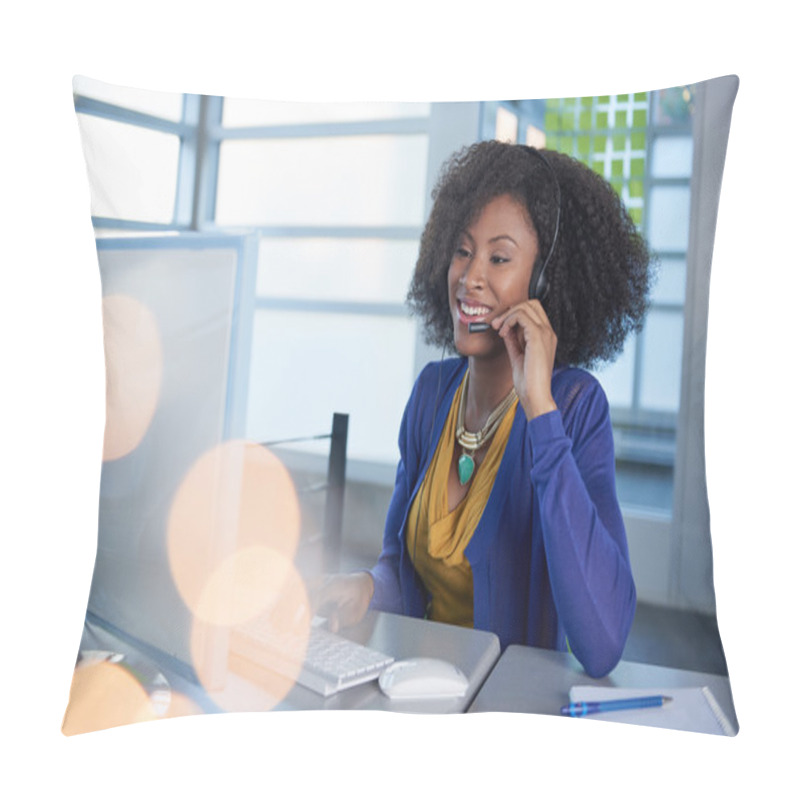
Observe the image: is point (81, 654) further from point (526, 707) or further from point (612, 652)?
point (612, 652)

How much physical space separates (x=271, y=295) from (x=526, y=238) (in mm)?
381

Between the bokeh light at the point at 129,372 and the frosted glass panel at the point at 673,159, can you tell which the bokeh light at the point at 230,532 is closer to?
the bokeh light at the point at 129,372

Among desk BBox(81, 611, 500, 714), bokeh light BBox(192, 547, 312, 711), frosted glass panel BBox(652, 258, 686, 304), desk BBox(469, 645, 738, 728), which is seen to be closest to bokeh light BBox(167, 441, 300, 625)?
bokeh light BBox(192, 547, 312, 711)

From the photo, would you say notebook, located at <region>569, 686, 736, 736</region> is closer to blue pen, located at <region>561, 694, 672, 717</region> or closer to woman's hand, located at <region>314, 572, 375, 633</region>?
blue pen, located at <region>561, 694, 672, 717</region>

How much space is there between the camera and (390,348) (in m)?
1.39

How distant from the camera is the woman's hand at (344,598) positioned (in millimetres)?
1378

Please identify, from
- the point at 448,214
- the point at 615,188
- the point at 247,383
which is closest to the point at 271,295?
the point at 247,383

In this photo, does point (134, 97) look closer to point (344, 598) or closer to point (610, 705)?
point (344, 598)

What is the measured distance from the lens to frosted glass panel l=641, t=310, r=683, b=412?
4.42 feet

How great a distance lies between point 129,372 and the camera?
1.35 meters

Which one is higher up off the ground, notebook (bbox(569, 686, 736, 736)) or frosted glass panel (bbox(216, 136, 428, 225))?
frosted glass panel (bbox(216, 136, 428, 225))

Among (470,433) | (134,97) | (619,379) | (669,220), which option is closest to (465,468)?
(470,433)

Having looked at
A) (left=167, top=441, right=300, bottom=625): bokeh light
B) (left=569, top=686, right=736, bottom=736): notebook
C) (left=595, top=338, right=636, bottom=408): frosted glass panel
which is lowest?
(left=569, top=686, right=736, bottom=736): notebook

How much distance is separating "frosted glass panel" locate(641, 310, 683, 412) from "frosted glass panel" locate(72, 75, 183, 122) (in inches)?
30.6
